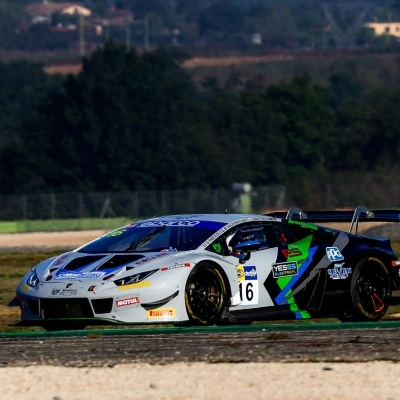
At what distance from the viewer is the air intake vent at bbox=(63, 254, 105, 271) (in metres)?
11.3

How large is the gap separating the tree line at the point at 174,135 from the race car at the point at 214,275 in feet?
188

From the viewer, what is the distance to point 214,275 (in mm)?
11219

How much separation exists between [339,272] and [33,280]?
3.00 metres

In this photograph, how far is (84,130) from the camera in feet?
250

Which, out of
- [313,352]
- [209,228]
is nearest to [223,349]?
[313,352]

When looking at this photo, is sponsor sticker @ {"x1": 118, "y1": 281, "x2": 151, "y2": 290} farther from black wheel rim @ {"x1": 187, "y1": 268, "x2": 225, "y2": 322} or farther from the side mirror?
the side mirror

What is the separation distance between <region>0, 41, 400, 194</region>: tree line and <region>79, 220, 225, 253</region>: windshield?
2272 inches

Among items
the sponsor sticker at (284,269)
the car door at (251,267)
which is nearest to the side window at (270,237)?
the car door at (251,267)

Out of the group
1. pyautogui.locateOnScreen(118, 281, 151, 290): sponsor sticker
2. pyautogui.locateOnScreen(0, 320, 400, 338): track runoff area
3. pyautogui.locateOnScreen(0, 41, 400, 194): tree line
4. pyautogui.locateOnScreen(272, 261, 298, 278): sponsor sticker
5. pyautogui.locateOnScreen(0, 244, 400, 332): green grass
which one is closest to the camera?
pyautogui.locateOnScreen(0, 320, 400, 338): track runoff area

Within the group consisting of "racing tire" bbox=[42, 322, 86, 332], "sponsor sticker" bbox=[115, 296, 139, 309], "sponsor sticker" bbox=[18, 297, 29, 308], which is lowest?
"racing tire" bbox=[42, 322, 86, 332]

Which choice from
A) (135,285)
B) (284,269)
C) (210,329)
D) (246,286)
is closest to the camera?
Answer: (210,329)

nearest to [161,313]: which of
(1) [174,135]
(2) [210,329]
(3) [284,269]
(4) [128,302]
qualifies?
(4) [128,302]

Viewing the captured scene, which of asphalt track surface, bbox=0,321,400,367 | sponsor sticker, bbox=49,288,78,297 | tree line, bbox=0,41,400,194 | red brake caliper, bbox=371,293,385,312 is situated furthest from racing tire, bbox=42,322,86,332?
tree line, bbox=0,41,400,194

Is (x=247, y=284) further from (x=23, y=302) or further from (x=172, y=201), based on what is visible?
(x=172, y=201)
